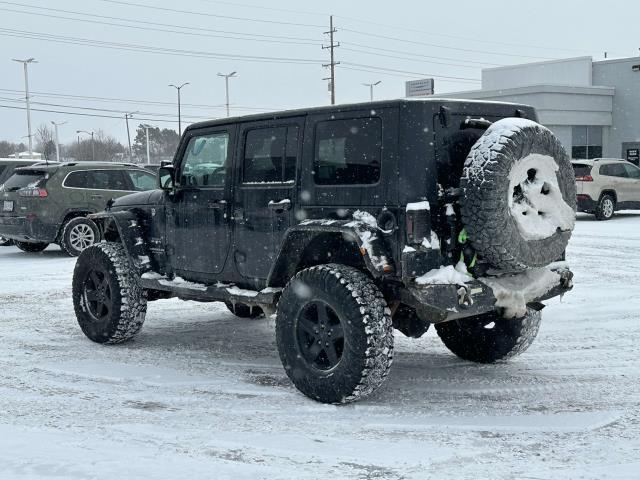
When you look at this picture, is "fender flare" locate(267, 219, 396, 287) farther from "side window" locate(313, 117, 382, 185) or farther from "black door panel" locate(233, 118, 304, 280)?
"side window" locate(313, 117, 382, 185)

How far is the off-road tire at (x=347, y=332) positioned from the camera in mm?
5039

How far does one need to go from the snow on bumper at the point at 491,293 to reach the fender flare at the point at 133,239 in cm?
298

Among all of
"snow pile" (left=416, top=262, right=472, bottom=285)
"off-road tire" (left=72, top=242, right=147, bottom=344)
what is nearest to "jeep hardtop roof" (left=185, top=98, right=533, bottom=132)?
"snow pile" (left=416, top=262, right=472, bottom=285)

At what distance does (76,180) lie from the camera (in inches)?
582

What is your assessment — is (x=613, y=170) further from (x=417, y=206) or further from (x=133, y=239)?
(x=417, y=206)

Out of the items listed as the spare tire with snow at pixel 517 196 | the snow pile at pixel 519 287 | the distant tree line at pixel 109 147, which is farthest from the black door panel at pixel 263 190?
the distant tree line at pixel 109 147

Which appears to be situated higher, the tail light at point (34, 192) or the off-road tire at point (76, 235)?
the tail light at point (34, 192)

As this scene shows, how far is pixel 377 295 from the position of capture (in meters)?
5.17

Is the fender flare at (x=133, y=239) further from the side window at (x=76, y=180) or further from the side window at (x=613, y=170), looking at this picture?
the side window at (x=613, y=170)

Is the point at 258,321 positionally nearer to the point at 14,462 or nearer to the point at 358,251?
the point at 358,251

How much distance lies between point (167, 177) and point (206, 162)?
459 mm

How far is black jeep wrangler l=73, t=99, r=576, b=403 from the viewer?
5023 millimetres

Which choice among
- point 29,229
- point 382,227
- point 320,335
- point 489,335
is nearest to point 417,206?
point 382,227

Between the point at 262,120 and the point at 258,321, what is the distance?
295 cm
